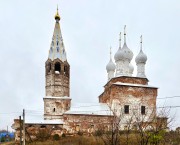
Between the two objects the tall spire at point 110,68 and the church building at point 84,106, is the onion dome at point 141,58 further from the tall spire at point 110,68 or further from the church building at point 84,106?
the tall spire at point 110,68

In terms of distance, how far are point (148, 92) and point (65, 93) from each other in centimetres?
1145

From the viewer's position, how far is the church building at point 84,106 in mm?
31578

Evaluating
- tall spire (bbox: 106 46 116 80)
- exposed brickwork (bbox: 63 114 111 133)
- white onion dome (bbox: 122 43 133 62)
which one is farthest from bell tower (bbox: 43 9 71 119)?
white onion dome (bbox: 122 43 133 62)

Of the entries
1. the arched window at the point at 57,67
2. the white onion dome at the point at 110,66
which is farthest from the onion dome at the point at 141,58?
the arched window at the point at 57,67

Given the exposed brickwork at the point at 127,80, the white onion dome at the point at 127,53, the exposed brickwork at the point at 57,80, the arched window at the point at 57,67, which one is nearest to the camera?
the exposed brickwork at the point at 57,80

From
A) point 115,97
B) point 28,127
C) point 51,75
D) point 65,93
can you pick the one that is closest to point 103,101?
point 115,97

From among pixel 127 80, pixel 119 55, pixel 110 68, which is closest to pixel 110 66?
pixel 110 68

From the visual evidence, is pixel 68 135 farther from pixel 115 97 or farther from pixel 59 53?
pixel 59 53

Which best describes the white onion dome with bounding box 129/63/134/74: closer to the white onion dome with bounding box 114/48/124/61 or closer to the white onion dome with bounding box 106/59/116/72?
the white onion dome with bounding box 106/59/116/72

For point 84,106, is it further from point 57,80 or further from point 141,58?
point 141,58

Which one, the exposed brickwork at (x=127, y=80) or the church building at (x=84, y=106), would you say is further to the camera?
the exposed brickwork at (x=127, y=80)

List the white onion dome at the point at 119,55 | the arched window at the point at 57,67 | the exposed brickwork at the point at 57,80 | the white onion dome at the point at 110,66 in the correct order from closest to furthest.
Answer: the exposed brickwork at the point at 57,80
the arched window at the point at 57,67
the white onion dome at the point at 119,55
the white onion dome at the point at 110,66

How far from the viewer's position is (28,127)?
30.8 m

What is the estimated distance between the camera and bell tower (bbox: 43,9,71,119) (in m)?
32.8
